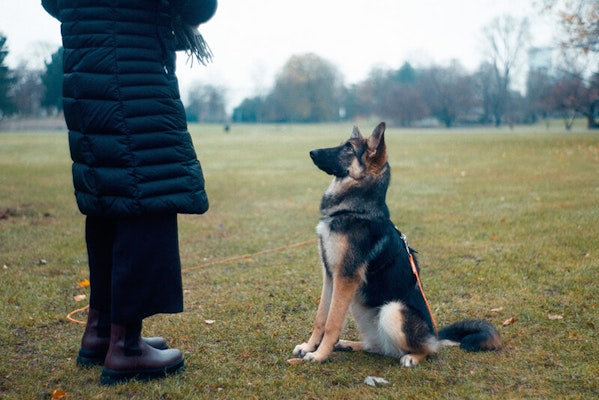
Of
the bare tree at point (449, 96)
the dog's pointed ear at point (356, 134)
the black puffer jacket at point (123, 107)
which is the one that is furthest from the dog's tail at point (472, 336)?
the bare tree at point (449, 96)

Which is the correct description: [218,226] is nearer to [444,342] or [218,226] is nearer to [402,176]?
[444,342]

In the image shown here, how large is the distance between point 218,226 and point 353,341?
18.3 ft

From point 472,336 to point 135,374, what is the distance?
2382 mm

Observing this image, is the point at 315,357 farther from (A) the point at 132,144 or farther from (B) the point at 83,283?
(B) the point at 83,283

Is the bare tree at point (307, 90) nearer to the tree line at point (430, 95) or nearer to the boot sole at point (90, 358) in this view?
the tree line at point (430, 95)

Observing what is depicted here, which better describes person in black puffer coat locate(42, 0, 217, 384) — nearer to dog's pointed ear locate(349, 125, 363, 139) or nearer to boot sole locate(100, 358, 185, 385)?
boot sole locate(100, 358, 185, 385)

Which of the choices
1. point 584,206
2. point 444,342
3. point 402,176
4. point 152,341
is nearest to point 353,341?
point 444,342

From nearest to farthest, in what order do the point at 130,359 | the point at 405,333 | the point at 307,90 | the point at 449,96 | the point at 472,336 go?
1. the point at 130,359
2. the point at 405,333
3. the point at 472,336
4. the point at 449,96
5. the point at 307,90

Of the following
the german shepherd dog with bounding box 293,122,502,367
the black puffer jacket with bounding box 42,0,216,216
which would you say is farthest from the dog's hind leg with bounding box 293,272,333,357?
the black puffer jacket with bounding box 42,0,216,216

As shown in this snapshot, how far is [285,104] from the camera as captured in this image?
293ft

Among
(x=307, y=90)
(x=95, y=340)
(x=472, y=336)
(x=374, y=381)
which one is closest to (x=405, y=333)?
(x=374, y=381)

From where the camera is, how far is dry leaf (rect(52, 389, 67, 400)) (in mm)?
3203

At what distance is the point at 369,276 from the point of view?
385 cm

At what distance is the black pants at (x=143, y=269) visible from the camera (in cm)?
318
